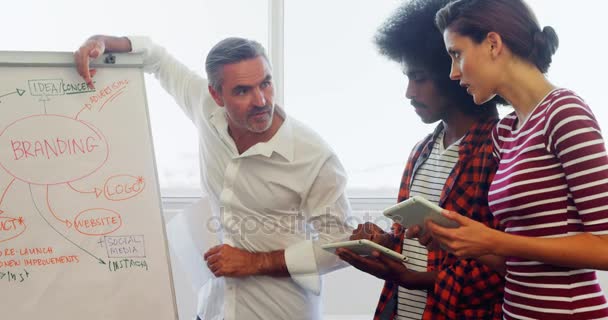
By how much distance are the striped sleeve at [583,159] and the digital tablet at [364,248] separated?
1.52ft

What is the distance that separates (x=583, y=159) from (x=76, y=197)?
1.28 meters

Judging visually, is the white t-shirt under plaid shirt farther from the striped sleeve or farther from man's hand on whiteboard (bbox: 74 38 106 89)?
man's hand on whiteboard (bbox: 74 38 106 89)

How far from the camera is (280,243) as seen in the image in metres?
1.85

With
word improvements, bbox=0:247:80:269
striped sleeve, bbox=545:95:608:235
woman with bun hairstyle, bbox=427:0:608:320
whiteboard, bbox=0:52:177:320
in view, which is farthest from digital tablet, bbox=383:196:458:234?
word improvements, bbox=0:247:80:269

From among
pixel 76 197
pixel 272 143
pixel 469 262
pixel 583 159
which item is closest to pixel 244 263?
pixel 272 143

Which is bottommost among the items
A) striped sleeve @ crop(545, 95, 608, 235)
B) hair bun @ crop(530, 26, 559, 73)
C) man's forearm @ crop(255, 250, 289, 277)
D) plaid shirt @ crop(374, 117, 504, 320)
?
man's forearm @ crop(255, 250, 289, 277)

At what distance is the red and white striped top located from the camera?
1157 mm

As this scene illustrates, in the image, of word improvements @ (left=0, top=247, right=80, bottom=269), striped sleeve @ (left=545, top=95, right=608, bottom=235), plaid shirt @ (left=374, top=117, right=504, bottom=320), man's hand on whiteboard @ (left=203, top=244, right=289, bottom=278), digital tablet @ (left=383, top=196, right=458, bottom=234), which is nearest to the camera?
striped sleeve @ (left=545, top=95, right=608, bottom=235)

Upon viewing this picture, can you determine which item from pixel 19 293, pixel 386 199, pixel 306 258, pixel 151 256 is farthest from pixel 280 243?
pixel 386 199

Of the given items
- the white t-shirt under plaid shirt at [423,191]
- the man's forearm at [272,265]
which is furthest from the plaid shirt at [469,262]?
the man's forearm at [272,265]

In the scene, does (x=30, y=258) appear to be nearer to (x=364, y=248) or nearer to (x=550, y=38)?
(x=364, y=248)

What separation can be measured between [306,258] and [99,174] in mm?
632

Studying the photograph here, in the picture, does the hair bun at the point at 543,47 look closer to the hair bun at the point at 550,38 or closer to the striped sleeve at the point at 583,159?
the hair bun at the point at 550,38

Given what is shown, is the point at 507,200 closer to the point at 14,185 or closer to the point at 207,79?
the point at 207,79
